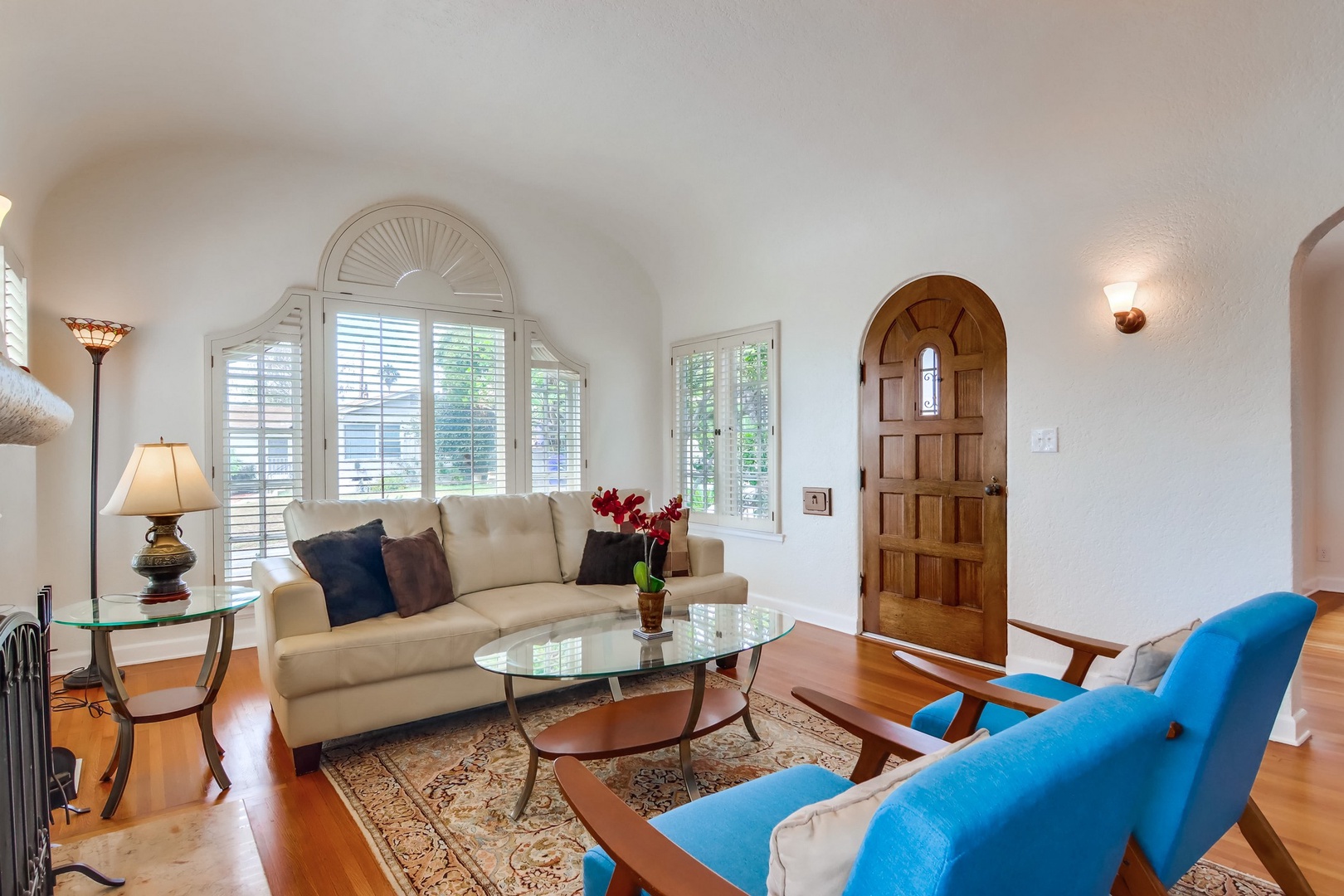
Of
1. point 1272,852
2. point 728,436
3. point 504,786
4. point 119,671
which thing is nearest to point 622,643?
point 504,786

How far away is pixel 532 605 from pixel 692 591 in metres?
0.79

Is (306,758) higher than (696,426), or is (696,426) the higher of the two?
(696,426)

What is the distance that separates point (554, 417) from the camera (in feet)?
A: 17.0

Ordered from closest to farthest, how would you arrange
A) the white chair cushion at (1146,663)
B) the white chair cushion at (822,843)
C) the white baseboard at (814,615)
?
1. the white chair cushion at (822,843)
2. the white chair cushion at (1146,663)
3. the white baseboard at (814,615)

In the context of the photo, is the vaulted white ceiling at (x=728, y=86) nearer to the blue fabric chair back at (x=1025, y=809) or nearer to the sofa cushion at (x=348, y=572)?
the sofa cushion at (x=348, y=572)

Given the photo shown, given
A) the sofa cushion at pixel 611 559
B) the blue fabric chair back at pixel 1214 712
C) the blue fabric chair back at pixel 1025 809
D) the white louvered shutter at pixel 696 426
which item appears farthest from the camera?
the white louvered shutter at pixel 696 426

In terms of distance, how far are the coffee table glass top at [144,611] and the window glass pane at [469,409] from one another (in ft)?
6.98

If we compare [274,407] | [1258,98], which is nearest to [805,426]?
[1258,98]

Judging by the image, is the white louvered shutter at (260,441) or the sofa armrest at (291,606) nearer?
the sofa armrest at (291,606)

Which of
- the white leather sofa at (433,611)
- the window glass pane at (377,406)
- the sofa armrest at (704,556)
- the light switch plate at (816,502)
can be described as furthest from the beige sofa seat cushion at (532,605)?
the light switch plate at (816,502)

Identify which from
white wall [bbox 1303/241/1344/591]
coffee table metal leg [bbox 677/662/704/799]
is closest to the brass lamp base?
coffee table metal leg [bbox 677/662/704/799]

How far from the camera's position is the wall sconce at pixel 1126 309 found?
119 inches

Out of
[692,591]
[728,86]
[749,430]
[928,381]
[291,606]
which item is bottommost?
[692,591]

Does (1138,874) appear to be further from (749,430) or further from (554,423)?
(554,423)
